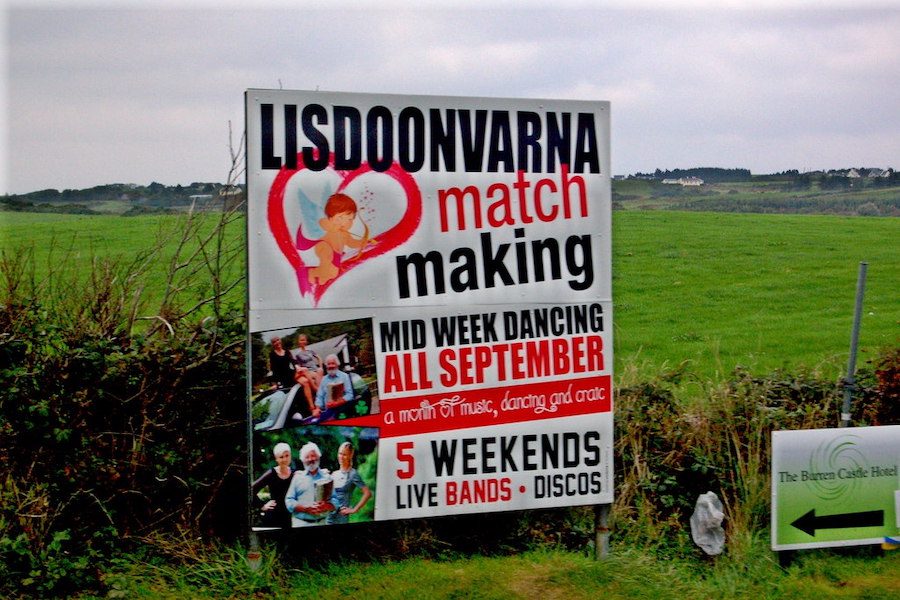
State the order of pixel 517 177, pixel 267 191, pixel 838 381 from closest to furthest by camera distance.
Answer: pixel 267 191, pixel 517 177, pixel 838 381

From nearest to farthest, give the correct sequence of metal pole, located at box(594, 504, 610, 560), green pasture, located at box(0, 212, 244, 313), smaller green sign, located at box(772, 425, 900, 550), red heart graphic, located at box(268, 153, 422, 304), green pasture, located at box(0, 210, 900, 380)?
red heart graphic, located at box(268, 153, 422, 304), metal pole, located at box(594, 504, 610, 560), smaller green sign, located at box(772, 425, 900, 550), green pasture, located at box(0, 212, 244, 313), green pasture, located at box(0, 210, 900, 380)

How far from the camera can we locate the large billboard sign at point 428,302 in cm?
623

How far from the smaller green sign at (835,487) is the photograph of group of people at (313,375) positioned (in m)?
3.00

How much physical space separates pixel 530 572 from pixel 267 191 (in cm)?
305

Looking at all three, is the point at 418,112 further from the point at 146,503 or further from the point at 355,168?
the point at 146,503

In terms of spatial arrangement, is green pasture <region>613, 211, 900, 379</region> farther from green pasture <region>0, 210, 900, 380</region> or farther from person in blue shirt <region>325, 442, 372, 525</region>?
person in blue shirt <region>325, 442, 372, 525</region>

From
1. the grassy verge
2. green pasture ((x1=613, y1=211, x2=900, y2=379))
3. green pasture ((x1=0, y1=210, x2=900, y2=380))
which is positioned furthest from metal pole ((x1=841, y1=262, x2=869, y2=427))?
green pasture ((x1=613, y1=211, x2=900, y2=379))

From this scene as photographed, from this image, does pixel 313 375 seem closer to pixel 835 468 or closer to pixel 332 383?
pixel 332 383

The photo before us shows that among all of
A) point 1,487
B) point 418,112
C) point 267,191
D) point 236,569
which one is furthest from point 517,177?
point 1,487

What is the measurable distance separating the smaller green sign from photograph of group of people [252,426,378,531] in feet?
9.63

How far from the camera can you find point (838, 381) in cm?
820

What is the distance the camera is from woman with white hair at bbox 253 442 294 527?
20.6 feet

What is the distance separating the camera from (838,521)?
7133 mm

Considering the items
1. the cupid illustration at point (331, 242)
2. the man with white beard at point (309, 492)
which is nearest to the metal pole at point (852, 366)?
the cupid illustration at point (331, 242)
